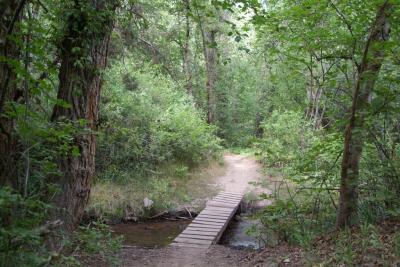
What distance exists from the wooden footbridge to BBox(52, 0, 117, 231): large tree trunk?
115 inches

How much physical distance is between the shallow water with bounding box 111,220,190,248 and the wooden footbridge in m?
0.69

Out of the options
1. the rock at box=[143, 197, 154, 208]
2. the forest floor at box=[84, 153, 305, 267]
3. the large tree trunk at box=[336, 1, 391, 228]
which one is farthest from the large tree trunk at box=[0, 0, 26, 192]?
the rock at box=[143, 197, 154, 208]

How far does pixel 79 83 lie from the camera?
471 centimetres

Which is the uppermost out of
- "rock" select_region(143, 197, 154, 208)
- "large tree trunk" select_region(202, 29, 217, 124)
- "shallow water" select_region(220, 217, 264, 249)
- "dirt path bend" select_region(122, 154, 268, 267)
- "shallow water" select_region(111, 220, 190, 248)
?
"large tree trunk" select_region(202, 29, 217, 124)

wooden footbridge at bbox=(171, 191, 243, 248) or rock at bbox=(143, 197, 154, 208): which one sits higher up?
rock at bbox=(143, 197, 154, 208)

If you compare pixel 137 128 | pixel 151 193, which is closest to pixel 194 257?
pixel 151 193

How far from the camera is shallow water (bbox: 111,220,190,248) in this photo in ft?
27.3

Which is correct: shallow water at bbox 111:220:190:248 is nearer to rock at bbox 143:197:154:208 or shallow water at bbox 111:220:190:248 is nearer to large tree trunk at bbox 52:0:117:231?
rock at bbox 143:197:154:208

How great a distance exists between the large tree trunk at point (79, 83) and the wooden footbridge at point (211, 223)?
2.91m

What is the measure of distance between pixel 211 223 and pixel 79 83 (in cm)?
516

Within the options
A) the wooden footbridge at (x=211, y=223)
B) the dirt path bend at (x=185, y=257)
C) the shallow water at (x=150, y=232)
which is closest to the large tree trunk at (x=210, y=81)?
the wooden footbridge at (x=211, y=223)

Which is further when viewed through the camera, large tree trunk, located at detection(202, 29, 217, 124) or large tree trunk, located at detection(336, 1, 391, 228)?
large tree trunk, located at detection(202, 29, 217, 124)

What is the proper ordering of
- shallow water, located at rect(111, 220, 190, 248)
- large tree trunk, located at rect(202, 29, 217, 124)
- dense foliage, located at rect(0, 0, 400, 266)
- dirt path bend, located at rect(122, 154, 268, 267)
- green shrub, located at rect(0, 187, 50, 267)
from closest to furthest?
green shrub, located at rect(0, 187, 50, 267), dense foliage, located at rect(0, 0, 400, 266), dirt path bend, located at rect(122, 154, 268, 267), shallow water, located at rect(111, 220, 190, 248), large tree trunk, located at rect(202, 29, 217, 124)

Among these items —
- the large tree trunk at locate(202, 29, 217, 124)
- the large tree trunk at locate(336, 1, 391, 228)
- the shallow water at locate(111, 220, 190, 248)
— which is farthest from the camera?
the large tree trunk at locate(202, 29, 217, 124)
